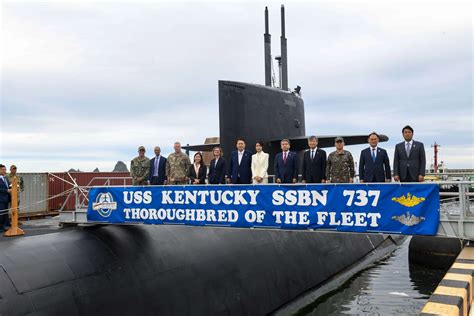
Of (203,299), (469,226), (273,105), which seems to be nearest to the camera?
(469,226)

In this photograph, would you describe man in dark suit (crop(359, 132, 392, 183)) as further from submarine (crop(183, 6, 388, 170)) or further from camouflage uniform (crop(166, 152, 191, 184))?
submarine (crop(183, 6, 388, 170))

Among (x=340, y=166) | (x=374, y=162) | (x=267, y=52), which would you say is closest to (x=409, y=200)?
(x=374, y=162)

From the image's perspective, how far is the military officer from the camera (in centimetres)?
986

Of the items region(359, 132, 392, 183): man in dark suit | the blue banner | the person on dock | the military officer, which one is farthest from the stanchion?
region(359, 132, 392, 183): man in dark suit

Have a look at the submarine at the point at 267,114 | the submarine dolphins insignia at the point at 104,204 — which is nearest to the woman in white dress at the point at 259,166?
the submarine dolphins insignia at the point at 104,204

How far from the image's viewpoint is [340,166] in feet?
26.9

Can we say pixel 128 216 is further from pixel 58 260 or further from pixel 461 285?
pixel 461 285

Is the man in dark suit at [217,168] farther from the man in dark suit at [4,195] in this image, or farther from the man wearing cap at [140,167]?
the man in dark suit at [4,195]

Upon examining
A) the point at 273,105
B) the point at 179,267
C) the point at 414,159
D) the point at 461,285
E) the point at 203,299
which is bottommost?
the point at 203,299

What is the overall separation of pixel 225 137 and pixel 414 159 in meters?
5.41

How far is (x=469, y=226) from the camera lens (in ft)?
19.0

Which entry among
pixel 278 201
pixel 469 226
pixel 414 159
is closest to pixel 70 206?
pixel 278 201

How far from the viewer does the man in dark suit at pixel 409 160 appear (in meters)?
7.21

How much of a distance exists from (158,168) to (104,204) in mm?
1879
